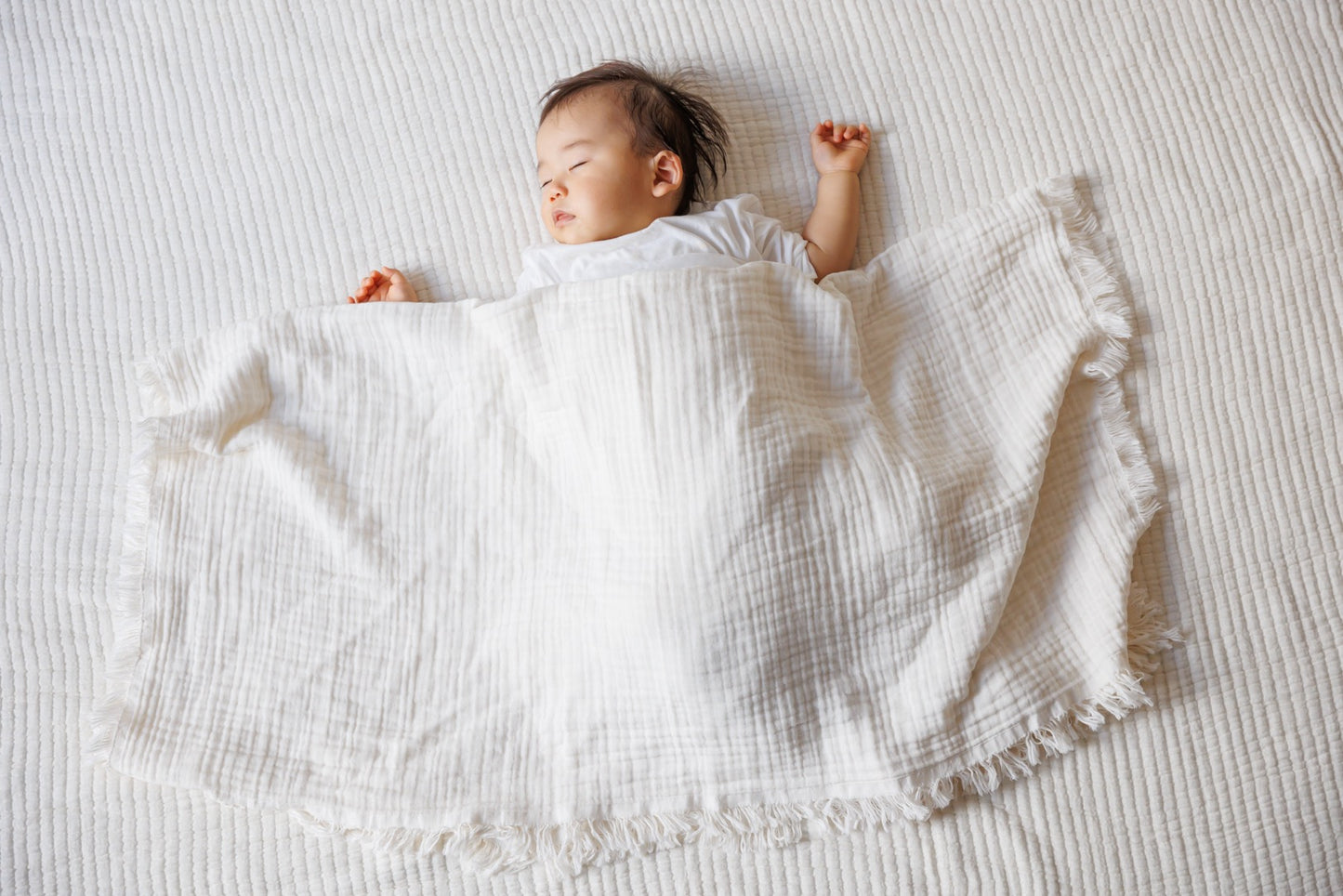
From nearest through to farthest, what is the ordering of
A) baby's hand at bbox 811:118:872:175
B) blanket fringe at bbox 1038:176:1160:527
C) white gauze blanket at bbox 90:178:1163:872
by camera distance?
white gauze blanket at bbox 90:178:1163:872 < blanket fringe at bbox 1038:176:1160:527 < baby's hand at bbox 811:118:872:175

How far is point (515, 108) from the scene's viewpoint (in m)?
1.20

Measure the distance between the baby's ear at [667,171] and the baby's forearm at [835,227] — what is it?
177 millimetres

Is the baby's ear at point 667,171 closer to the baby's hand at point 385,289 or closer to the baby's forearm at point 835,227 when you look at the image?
the baby's forearm at point 835,227

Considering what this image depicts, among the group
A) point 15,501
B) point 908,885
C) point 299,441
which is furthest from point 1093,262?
point 15,501

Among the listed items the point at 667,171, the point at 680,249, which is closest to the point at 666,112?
the point at 667,171

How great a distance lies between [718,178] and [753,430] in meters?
0.43

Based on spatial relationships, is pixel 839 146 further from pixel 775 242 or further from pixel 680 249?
pixel 680 249

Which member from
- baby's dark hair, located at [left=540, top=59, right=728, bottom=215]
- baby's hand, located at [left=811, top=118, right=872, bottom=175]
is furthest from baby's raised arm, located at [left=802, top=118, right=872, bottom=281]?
baby's dark hair, located at [left=540, top=59, right=728, bottom=215]

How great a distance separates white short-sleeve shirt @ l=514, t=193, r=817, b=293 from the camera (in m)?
1.08

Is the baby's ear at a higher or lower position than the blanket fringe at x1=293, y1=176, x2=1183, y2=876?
higher

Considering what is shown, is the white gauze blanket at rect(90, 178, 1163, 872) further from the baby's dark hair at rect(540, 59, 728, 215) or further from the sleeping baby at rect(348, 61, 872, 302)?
the baby's dark hair at rect(540, 59, 728, 215)

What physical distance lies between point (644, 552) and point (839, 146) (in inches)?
23.5

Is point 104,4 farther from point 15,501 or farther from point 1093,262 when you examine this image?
point 1093,262

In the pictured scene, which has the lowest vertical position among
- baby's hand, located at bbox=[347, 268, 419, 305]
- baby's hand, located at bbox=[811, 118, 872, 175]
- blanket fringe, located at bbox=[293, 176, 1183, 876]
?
blanket fringe, located at bbox=[293, 176, 1183, 876]
